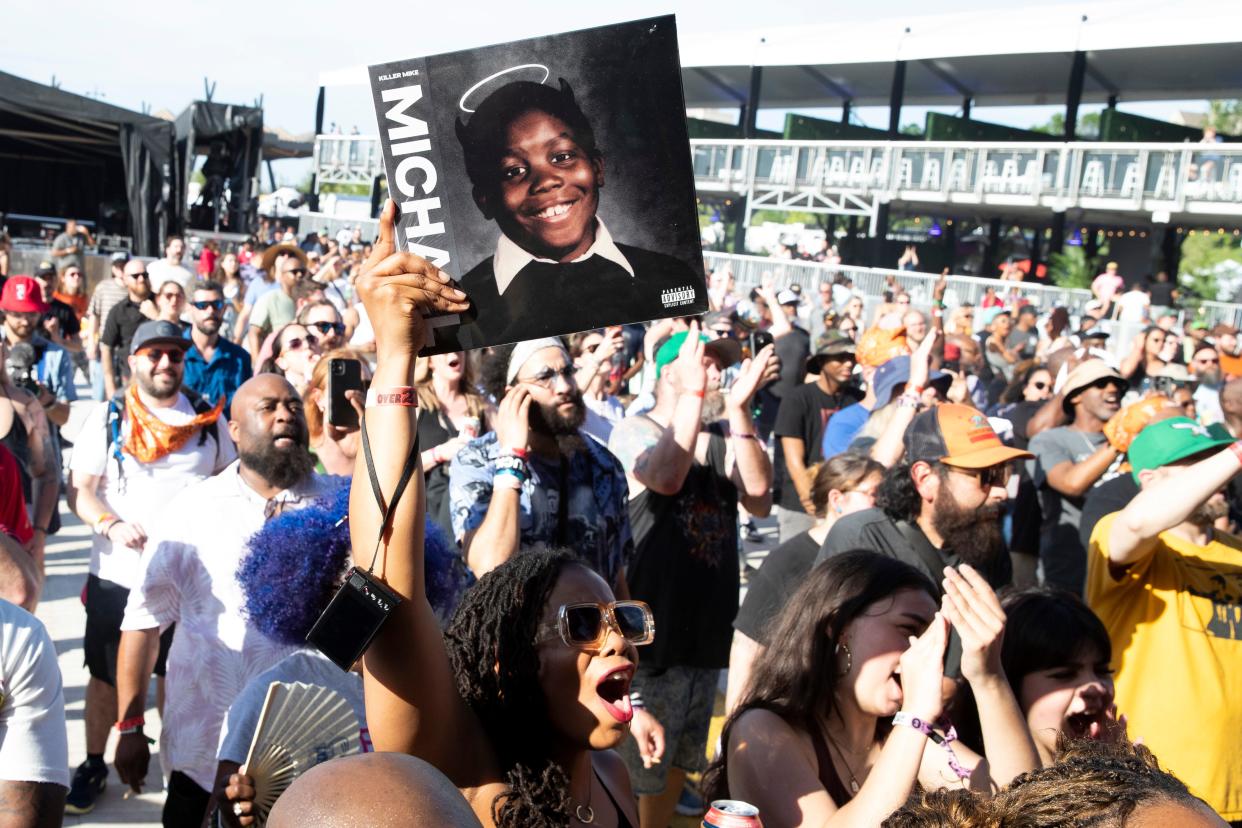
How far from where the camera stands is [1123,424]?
5.93 m

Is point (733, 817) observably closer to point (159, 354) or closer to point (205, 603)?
point (205, 603)

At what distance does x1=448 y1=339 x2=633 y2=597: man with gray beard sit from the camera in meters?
3.85

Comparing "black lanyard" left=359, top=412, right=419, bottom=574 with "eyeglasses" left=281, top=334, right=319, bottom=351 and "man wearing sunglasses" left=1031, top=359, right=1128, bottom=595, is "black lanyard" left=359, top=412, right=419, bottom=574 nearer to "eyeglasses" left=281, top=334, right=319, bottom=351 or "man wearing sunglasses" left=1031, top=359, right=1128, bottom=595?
"man wearing sunglasses" left=1031, top=359, right=1128, bottom=595

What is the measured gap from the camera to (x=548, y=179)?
2281 mm

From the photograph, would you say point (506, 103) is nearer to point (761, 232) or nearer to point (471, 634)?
point (471, 634)

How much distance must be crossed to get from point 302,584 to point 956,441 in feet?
7.74

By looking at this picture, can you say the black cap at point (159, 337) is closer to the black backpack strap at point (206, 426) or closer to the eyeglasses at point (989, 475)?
the black backpack strap at point (206, 426)

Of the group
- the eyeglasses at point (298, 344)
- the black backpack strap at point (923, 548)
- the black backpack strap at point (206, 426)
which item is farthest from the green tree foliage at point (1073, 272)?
the black backpack strap at point (923, 548)

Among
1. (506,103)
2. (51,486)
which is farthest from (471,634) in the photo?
(51,486)

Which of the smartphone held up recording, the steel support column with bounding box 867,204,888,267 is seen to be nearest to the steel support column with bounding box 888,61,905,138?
the steel support column with bounding box 867,204,888,267

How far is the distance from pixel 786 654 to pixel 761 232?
1530 inches

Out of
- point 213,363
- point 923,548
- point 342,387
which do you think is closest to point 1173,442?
point 923,548

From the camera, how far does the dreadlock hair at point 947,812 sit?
4.97ft

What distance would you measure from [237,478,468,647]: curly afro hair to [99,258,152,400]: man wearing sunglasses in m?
7.53
